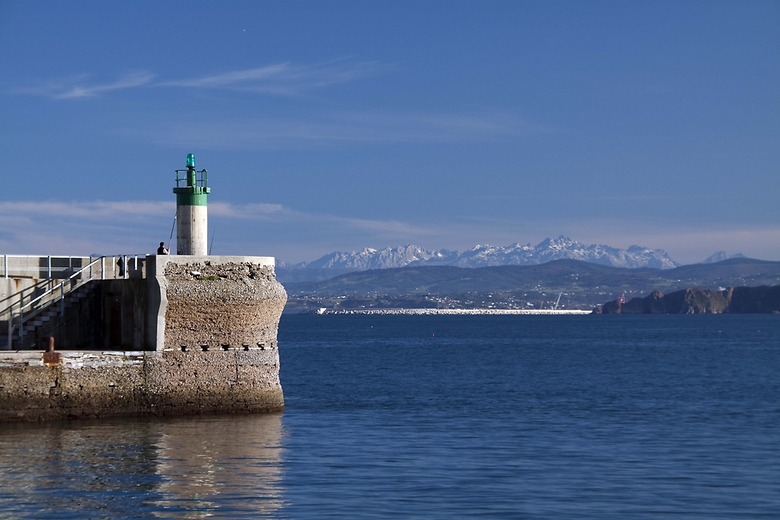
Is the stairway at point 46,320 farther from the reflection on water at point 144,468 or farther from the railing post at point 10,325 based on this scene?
the reflection on water at point 144,468

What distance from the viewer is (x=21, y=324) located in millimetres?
30453

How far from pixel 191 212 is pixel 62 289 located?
Result: 437 centimetres

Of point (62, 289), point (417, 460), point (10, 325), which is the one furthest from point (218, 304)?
point (417, 460)

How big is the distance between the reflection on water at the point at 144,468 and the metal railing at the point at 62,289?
4.03 meters

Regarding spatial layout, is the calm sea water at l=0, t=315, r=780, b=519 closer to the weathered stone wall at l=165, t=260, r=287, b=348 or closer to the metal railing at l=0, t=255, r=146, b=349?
the weathered stone wall at l=165, t=260, r=287, b=348

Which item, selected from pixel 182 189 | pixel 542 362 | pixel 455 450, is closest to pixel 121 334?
pixel 182 189

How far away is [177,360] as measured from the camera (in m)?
29.2

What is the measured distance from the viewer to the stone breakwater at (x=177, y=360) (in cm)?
2777

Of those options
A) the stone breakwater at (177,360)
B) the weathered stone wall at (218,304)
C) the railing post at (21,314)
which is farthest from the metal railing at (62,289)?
the weathered stone wall at (218,304)

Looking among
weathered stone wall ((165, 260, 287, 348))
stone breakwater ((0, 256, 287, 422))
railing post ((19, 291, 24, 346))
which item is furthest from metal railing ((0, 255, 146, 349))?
weathered stone wall ((165, 260, 287, 348))

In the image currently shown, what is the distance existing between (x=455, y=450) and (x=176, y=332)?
829 centimetres

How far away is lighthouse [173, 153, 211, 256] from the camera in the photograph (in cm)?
3256

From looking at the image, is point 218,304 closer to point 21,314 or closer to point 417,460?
point 21,314

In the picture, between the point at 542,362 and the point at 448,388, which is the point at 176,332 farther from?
the point at 542,362
